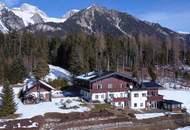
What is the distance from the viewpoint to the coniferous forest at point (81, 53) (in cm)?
8706

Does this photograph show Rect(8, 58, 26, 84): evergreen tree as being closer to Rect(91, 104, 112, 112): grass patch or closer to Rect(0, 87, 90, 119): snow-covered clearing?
Rect(0, 87, 90, 119): snow-covered clearing

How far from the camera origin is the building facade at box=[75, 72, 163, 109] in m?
64.4

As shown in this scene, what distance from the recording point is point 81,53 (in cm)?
9238

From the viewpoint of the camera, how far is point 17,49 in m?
101

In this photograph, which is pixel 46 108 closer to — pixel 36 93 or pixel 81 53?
pixel 36 93

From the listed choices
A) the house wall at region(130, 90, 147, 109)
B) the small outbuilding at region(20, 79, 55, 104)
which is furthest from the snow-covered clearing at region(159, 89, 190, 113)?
the small outbuilding at region(20, 79, 55, 104)

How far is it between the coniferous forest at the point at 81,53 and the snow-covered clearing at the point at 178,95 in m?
20.2

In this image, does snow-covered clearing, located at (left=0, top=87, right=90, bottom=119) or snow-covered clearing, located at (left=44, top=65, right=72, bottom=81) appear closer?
snow-covered clearing, located at (left=0, top=87, right=90, bottom=119)

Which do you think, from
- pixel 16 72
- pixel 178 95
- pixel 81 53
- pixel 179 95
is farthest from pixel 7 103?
pixel 81 53

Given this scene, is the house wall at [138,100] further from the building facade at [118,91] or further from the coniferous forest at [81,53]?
the coniferous forest at [81,53]

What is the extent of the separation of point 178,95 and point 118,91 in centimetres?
1419

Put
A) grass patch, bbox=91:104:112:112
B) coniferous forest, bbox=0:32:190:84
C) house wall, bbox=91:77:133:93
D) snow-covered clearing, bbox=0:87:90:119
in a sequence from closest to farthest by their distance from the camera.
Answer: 1. snow-covered clearing, bbox=0:87:90:119
2. grass patch, bbox=91:104:112:112
3. house wall, bbox=91:77:133:93
4. coniferous forest, bbox=0:32:190:84

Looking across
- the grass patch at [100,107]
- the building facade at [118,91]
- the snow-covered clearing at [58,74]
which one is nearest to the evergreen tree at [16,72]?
the snow-covered clearing at [58,74]

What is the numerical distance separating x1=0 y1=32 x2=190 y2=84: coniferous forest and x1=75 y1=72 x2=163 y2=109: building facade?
19089 mm
